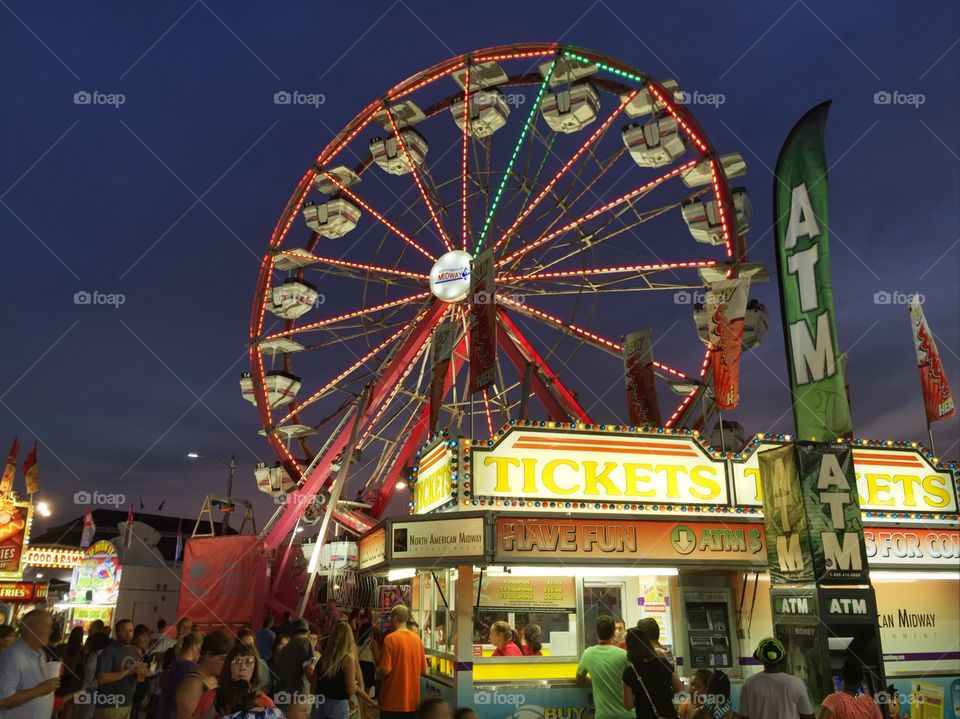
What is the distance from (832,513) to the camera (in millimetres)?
7215

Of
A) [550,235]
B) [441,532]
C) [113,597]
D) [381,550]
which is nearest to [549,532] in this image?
[441,532]

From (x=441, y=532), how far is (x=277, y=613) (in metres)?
11.0

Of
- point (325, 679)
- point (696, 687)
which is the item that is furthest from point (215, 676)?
point (696, 687)

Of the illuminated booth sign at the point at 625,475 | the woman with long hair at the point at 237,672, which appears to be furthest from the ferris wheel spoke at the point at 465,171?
the woman with long hair at the point at 237,672

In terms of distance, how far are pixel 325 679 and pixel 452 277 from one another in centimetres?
1029

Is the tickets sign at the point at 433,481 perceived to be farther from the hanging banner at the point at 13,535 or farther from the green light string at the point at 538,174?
the hanging banner at the point at 13,535

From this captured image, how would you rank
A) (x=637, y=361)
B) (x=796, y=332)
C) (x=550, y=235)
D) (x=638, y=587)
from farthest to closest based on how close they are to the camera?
(x=550, y=235) < (x=637, y=361) < (x=638, y=587) < (x=796, y=332)

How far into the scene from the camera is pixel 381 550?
33.3 feet

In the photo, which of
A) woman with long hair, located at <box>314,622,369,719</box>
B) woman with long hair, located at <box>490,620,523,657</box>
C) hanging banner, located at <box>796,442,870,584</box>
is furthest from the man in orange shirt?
hanging banner, located at <box>796,442,870,584</box>

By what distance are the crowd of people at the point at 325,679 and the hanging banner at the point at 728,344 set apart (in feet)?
12.3

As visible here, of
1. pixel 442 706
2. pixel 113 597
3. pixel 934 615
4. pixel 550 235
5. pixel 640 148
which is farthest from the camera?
pixel 113 597

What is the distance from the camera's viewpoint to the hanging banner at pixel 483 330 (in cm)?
1002

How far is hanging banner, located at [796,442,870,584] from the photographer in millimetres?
7043

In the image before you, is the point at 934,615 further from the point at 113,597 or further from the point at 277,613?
the point at 113,597
